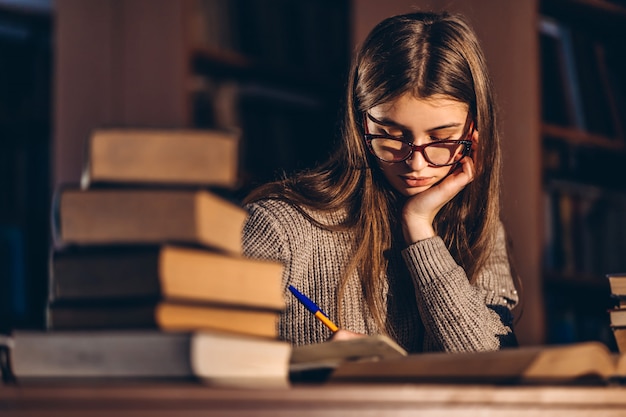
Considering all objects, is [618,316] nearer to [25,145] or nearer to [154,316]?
[154,316]

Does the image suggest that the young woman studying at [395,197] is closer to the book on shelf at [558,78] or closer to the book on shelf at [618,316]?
the book on shelf at [618,316]

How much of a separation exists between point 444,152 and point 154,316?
961mm

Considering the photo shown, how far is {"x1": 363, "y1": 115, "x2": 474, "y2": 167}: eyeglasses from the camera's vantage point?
1515mm

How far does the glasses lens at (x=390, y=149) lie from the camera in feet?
5.00

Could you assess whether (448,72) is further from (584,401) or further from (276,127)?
(276,127)

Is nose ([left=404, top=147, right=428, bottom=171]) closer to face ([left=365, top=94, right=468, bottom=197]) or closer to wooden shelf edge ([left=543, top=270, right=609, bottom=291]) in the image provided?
face ([left=365, top=94, right=468, bottom=197])

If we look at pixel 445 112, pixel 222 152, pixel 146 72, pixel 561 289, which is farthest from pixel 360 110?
pixel 561 289

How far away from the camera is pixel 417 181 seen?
5.20ft

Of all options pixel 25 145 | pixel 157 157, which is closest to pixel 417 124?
pixel 157 157

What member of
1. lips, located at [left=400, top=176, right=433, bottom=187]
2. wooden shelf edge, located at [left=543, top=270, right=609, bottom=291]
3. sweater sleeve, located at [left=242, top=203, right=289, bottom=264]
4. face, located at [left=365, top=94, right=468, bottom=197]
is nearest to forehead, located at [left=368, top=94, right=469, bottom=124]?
face, located at [left=365, top=94, right=468, bottom=197]

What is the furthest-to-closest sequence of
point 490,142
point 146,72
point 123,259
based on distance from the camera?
point 146,72 < point 490,142 < point 123,259

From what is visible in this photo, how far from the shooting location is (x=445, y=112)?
60.2 inches

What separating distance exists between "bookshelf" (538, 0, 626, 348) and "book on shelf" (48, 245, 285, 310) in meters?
2.23

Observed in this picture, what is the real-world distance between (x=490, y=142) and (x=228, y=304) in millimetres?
1034
